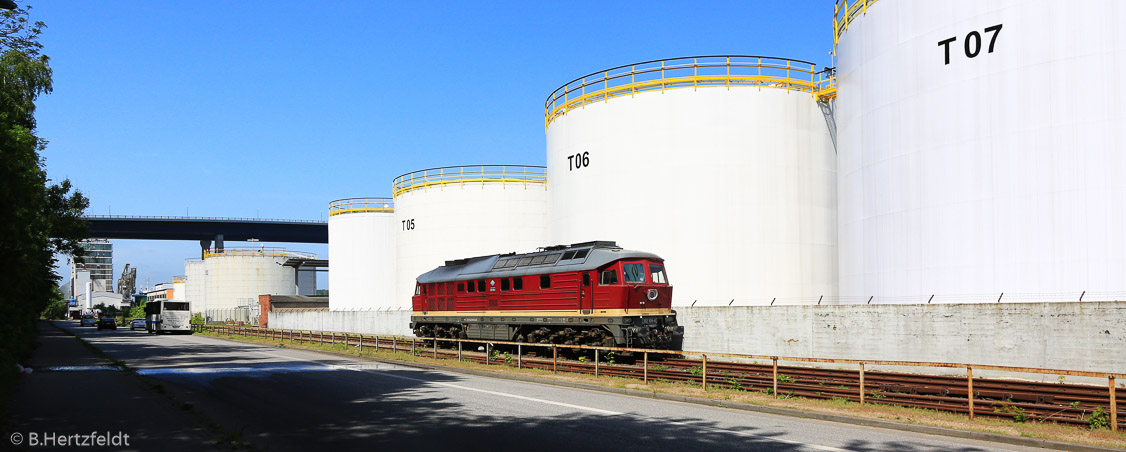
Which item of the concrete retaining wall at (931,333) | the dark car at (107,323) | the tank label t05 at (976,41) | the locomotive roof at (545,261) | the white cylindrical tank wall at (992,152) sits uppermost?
the tank label t05 at (976,41)

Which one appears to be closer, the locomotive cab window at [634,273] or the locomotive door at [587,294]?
the locomotive cab window at [634,273]

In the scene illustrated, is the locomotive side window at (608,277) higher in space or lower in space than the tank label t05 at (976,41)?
lower

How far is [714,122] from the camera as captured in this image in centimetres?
3094

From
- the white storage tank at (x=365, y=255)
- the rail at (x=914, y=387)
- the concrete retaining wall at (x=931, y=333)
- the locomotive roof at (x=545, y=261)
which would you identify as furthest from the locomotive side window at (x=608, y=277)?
the white storage tank at (x=365, y=255)

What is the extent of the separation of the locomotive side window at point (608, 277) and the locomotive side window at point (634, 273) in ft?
0.97

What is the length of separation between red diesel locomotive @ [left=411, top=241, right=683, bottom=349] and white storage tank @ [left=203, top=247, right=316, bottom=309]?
71371mm

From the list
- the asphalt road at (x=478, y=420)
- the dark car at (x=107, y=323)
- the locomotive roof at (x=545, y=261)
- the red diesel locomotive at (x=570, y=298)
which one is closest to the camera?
the asphalt road at (x=478, y=420)

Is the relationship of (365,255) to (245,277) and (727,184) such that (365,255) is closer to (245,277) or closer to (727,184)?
(727,184)

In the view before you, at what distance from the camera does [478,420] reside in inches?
535

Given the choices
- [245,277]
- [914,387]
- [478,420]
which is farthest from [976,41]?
[245,277]

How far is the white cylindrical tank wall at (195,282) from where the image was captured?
112 meters

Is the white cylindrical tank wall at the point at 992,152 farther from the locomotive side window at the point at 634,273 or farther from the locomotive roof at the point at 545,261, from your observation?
the locomotive roof at the point at 545,261

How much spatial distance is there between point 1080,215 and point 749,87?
560 inches

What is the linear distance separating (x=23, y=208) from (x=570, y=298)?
17013 mm
